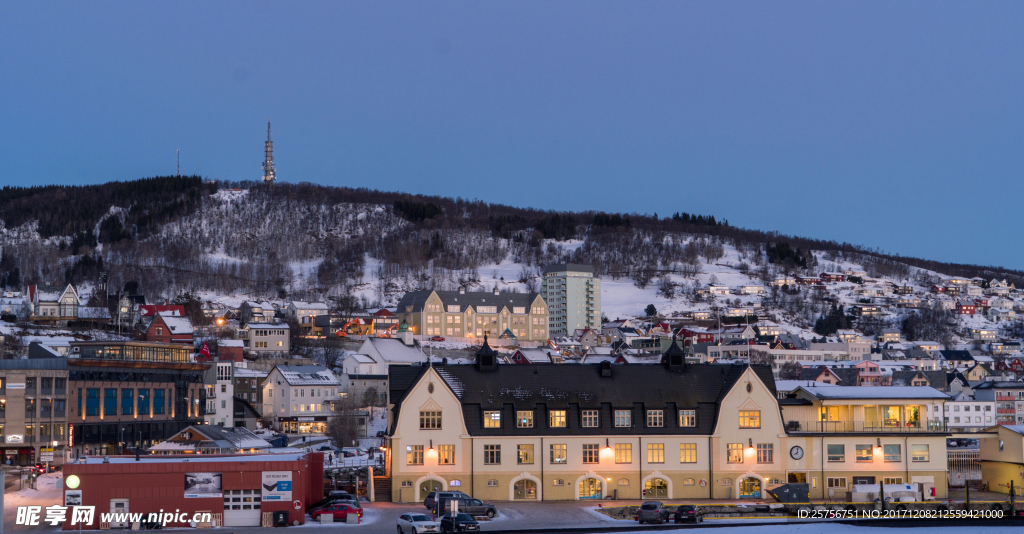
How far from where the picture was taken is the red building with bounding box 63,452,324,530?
144 feet

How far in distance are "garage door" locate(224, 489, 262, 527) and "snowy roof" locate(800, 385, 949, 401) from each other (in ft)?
97.5

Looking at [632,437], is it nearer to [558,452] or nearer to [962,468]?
[558,452]

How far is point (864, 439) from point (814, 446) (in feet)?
8.75

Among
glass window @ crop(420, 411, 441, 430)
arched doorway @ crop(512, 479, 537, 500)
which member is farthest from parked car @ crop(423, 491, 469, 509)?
arched doorway @ crop(512, 479, 537, 500)

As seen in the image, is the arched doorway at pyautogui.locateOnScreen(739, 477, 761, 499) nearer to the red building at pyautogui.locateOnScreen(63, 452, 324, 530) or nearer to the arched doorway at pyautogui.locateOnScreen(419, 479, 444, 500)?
the arched doorway at pyautogui.locateOnScreen(419, 479, 444, 500)

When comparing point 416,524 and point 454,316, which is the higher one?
point 454,316

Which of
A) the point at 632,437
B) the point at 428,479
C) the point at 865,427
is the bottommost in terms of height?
the point at 428,479

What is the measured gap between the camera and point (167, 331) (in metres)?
144

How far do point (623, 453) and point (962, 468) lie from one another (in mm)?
20825

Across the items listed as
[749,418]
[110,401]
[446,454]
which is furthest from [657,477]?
[110,401]

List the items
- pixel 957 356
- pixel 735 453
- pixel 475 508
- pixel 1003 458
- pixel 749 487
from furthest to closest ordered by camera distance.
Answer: pixel 957 356
pixel 1003 458
pixel 735 453
pixel 749 487
pixel 475 508

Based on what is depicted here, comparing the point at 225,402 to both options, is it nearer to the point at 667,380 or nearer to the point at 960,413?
the point at 667,380

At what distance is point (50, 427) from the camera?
8356 centimetres

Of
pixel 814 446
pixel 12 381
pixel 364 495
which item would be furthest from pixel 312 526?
pixel 12 381
